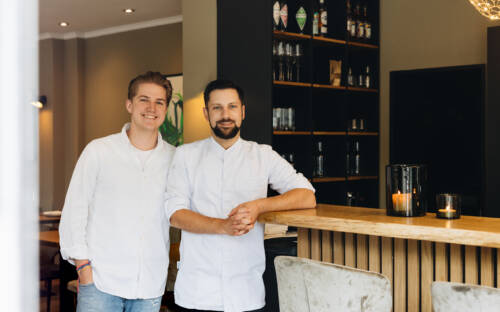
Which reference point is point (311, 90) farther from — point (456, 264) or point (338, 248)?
point (456, 264)

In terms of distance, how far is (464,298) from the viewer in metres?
1.49

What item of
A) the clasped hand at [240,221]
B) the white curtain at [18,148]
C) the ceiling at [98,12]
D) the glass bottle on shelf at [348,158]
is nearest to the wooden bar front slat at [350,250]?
the clasped hand at [240,221]

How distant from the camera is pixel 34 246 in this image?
384 mm

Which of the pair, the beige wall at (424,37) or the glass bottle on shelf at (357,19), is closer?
the beige wall at (424,37)

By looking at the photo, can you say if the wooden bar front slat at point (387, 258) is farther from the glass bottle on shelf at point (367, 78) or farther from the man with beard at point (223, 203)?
the glass bottle on shelf at point (367, 78)

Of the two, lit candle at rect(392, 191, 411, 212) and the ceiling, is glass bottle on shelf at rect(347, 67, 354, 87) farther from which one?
lit candle at rect(392, 191, 411, 212)

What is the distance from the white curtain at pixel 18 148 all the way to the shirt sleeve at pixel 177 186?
5.57ft

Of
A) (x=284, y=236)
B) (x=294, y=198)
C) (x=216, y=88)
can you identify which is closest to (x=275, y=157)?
(x=294, y=198)

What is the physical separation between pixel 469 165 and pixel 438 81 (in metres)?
0.78

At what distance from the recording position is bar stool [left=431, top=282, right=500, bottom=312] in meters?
1.44

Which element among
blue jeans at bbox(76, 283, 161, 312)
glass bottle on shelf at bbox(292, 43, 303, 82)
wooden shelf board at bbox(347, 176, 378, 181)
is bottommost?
blue jeans at bbox(76, 283, 161, 312)

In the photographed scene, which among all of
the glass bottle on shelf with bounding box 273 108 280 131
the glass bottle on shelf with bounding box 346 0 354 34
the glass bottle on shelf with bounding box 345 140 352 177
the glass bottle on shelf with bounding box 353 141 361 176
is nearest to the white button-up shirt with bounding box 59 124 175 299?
the glass bottle on shelf with bounding box 273 108 280 131

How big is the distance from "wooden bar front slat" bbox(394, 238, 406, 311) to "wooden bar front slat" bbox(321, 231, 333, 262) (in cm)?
30

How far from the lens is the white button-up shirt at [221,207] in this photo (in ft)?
6.75
